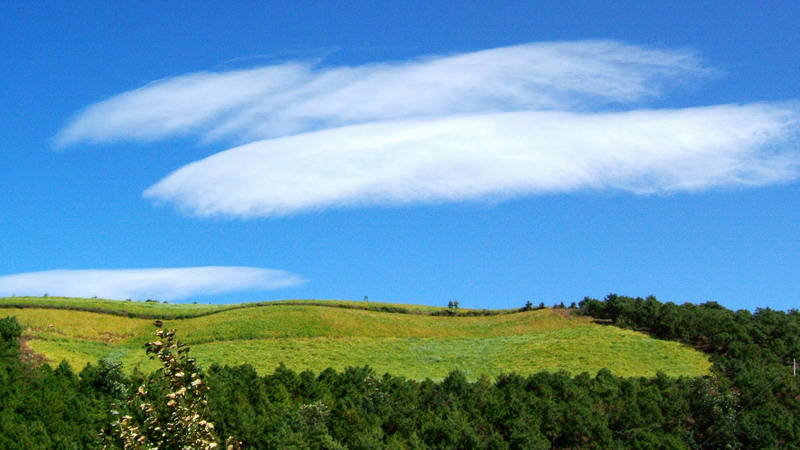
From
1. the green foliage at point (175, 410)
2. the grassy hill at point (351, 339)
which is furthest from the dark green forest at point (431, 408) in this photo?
the green foliage at point (175, 410)

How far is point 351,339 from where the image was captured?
101312 millimetres

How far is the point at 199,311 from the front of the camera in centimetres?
12062

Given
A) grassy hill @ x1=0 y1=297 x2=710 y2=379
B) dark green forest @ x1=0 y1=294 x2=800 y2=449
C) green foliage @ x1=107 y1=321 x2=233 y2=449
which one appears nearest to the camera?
green foliage @ x1=107 y1=321 x2=233 y2=449

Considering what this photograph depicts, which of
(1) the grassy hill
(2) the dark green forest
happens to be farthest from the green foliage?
(1) the grassy hill

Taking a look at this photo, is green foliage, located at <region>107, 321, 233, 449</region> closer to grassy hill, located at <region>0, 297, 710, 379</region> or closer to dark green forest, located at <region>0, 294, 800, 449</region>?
dark green forest, located at <region>0, 294, 800, 449</region>

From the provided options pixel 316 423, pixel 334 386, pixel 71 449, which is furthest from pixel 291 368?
pixel 71 449

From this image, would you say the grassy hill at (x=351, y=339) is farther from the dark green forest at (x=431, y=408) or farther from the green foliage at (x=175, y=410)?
the green foliage at (x=175, y=410)

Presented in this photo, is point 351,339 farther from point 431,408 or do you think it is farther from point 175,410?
point 175,410

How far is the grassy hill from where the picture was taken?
90.9 metres

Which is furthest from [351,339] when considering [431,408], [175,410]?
[175,410]

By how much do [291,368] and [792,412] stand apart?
50492 mm

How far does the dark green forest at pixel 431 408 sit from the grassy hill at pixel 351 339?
6.46 meters

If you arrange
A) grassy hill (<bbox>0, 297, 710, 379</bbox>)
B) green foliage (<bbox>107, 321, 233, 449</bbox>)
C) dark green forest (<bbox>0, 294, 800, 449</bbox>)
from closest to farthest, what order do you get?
green foliage (<bbox>107, 321, 233, 449</bbox>) < dark green forest (<bbox>0, 294, 800, 449</bbox>) < grassy hill (<bbox>0, 297, 710, 379</bbox>)

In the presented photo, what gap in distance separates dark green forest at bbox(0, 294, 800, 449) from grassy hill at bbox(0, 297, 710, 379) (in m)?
6.46
